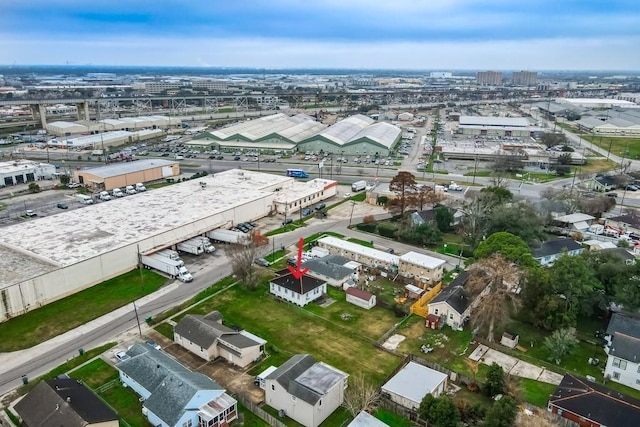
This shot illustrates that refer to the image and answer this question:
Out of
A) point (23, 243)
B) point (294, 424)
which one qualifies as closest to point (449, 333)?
point (294, 424)

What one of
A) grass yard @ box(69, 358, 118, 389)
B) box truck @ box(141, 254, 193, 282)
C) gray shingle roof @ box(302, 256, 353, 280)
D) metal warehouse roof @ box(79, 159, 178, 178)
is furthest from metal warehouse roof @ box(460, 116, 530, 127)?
grass yard @ box(69, 358, 118, 389)

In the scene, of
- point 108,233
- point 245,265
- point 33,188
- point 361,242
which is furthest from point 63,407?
point 33,188

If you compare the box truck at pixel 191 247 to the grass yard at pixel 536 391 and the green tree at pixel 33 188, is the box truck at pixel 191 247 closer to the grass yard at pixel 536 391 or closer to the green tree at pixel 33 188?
the grass yard at pixel 536 391

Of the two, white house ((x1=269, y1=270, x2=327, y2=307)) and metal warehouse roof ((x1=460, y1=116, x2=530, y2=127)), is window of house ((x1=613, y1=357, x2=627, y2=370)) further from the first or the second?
metal warehouse roof ((x1=460, y1=116, x2=530, y2=127))

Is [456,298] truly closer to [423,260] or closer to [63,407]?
[423,260]

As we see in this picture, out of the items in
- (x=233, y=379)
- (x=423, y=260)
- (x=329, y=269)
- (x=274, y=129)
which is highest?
(x=274, y=129)

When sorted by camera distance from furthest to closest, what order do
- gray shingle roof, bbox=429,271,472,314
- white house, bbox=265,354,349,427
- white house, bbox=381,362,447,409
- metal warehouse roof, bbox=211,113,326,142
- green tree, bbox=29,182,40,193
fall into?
metal warehouse roof, bbox=211,113,326,142, green tree, bbox=29,182,40,193, gray shingle roof, bbox=429,271,472,314, white house, bbox=381,362,447,409, white house, bbox=265,354,349,427

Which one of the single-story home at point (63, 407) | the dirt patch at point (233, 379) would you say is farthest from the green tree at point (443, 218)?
the single-story home at point (63, 407)
